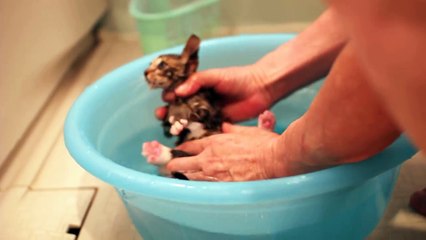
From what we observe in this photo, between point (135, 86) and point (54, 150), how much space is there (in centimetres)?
25

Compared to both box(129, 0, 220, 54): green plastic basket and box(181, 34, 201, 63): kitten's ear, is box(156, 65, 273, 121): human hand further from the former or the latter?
box(129, 0, 220, 54): green plastic basket

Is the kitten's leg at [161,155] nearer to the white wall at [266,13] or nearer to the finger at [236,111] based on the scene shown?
the finger at [236,111]

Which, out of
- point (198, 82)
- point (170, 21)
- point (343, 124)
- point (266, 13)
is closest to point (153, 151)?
point (198, 82)

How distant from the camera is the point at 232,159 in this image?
2.25 feet

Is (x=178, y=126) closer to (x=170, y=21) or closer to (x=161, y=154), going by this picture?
(x=161, y=154)

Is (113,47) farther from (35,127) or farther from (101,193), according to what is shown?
(101,193)

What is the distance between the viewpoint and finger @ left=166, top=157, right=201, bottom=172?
72cm

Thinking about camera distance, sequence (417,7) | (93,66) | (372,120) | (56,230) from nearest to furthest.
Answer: (417,7)
(372,120)
(56,230)
(93,66)

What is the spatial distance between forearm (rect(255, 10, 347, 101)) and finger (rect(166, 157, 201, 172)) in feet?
0.69

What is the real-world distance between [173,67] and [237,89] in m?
0.13

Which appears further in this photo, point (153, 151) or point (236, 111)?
point (236, 111)

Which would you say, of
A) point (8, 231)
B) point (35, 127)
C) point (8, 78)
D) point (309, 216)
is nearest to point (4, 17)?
point (8, 78)

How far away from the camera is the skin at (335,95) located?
0.31 metres

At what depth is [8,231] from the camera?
2.77 ft
